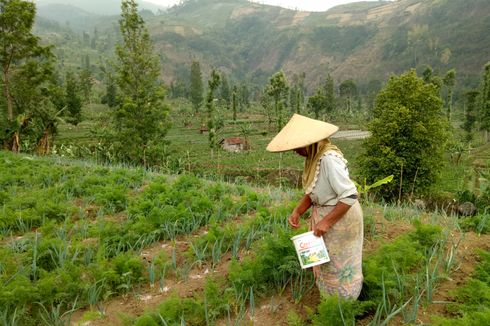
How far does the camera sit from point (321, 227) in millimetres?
2920

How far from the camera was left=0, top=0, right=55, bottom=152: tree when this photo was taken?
20.2m

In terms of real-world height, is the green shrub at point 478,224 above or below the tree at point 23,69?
below

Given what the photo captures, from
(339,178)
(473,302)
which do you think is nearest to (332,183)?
(339,178)

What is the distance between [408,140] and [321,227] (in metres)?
16.0

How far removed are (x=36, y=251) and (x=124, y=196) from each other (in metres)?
2.63

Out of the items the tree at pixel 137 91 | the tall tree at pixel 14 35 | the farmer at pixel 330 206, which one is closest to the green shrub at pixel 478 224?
the farmer at pixel 330 206

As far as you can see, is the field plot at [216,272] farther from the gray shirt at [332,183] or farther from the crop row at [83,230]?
the gray shirt at [332,183]

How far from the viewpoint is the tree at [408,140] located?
1698 cm

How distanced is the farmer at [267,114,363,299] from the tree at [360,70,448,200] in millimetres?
14639

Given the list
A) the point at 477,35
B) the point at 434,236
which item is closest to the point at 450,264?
the point at 434,236

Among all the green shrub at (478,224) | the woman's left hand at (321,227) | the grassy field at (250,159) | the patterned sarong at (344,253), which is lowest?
the grassy field at (250,159)

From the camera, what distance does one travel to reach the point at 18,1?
68.1 ft

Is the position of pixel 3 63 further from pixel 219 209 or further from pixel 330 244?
pixel 330 244

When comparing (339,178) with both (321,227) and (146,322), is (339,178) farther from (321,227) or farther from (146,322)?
(146,322)
